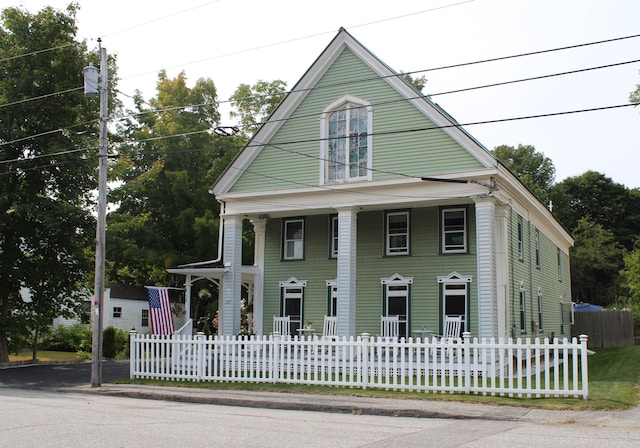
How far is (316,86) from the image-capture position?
931 inches

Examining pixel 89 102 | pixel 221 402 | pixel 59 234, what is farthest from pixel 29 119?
pixel 221 402

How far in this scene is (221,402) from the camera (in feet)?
49.0

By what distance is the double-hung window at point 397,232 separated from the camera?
2384cm

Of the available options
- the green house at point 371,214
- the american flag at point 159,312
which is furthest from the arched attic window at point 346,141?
the american flag at point 159,312

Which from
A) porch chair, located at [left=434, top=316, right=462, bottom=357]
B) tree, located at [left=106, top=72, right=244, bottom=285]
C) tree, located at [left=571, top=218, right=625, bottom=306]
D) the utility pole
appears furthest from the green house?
tree, located at [left=571, top=218, right=625, bottom=306]

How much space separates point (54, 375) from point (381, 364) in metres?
11.7

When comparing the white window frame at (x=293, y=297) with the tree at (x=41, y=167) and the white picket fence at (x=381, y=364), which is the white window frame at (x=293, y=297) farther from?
the tree at (x=41, y=167)

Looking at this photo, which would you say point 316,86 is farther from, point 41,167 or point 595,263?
point 595,263

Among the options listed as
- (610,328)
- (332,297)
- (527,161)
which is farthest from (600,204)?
(332,297)

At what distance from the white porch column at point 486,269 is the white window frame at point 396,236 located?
372cm

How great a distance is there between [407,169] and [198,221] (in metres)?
18.1

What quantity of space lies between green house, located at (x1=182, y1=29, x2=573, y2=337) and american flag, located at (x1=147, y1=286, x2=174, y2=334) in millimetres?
3365

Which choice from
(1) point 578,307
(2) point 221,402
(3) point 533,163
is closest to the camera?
(2) point 221,402

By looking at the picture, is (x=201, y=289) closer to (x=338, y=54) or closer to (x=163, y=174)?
(x=163, y=174)
